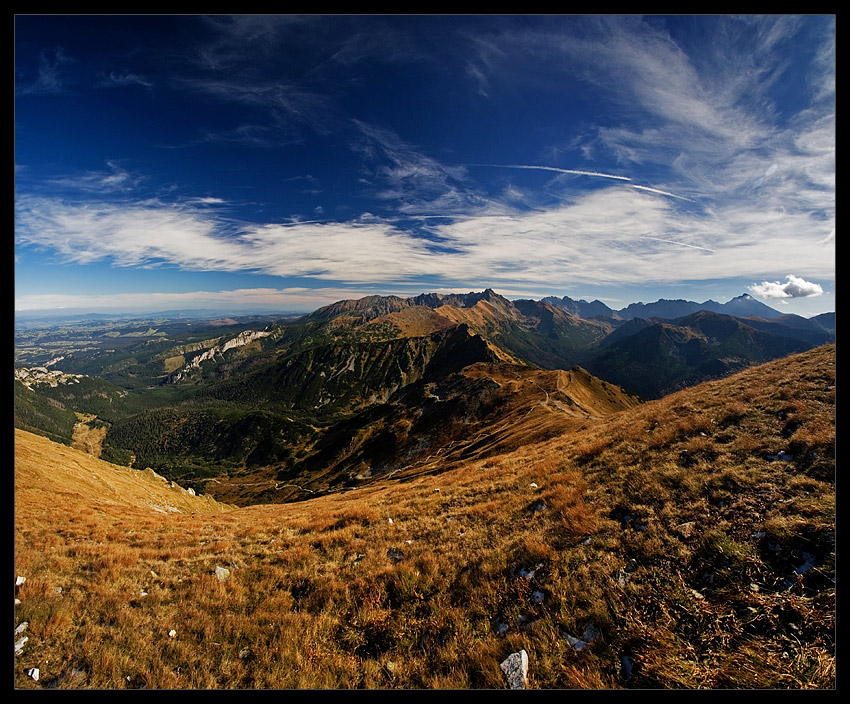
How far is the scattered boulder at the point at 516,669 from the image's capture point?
5.45m

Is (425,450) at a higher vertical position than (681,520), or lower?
lower

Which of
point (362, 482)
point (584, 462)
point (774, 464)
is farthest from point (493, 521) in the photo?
point (362, 482)

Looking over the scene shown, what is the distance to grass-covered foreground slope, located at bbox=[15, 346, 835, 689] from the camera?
18.3 ft

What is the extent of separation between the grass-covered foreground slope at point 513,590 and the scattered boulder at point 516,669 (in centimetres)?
21

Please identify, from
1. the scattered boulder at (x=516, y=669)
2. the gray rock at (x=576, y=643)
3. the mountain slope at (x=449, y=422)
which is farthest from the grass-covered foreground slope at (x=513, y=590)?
the mountain slope at (x=449, y=422)

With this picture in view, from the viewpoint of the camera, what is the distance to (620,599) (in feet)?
21.7

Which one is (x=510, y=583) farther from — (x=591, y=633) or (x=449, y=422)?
(x=449, y=422)

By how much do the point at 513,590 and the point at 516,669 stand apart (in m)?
2.47

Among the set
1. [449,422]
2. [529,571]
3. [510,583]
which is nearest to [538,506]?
[529,571]

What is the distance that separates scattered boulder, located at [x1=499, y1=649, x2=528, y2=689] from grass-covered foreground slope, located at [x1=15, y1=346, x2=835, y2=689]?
0.21 metres

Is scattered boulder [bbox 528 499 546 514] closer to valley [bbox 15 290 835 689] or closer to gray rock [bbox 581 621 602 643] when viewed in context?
valley [bbox 15 290 835 689]

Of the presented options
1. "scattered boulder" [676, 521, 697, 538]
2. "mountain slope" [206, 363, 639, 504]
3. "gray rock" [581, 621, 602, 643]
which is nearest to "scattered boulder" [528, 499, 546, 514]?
"scattered boulder" [676, 521, 697, 538]
